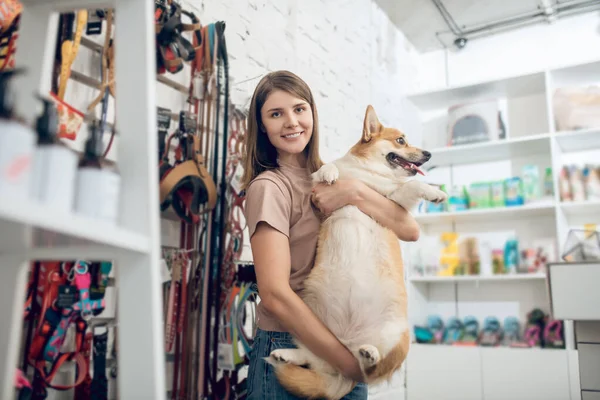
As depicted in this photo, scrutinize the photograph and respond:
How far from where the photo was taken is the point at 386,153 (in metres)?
1.62

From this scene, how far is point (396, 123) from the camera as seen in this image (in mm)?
Answer: 3467

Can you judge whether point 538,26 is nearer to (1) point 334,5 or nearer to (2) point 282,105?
(1) point 334,5

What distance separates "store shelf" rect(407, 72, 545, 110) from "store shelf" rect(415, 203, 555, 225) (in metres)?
0.91

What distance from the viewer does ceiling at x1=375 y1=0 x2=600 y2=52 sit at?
3436 millimetres

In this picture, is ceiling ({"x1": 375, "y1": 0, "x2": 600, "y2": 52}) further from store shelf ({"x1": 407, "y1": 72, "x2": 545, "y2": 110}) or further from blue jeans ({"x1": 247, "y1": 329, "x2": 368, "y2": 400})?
blue jeans ({"x1": 247, "y1": 329, "x2": 368, "y2": 400})

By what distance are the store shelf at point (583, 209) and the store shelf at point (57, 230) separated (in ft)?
10.2

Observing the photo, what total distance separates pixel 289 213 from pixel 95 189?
2.33 feet

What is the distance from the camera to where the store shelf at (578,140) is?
3.10 metres

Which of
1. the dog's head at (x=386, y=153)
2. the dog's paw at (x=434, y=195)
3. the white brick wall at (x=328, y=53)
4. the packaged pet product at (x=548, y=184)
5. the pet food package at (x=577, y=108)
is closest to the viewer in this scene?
the dog's paw at (x=434, y=195)

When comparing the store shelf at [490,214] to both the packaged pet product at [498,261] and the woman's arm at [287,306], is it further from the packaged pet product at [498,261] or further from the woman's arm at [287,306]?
the woman's arm at [287,306]

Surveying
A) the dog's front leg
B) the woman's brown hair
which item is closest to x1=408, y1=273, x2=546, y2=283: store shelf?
the dog's front leg

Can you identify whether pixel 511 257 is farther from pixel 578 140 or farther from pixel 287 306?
pixel 287 306

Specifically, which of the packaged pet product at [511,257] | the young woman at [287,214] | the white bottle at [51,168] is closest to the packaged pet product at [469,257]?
the packaged pet product at [511,257]

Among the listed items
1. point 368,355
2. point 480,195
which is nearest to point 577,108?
point 480,195
